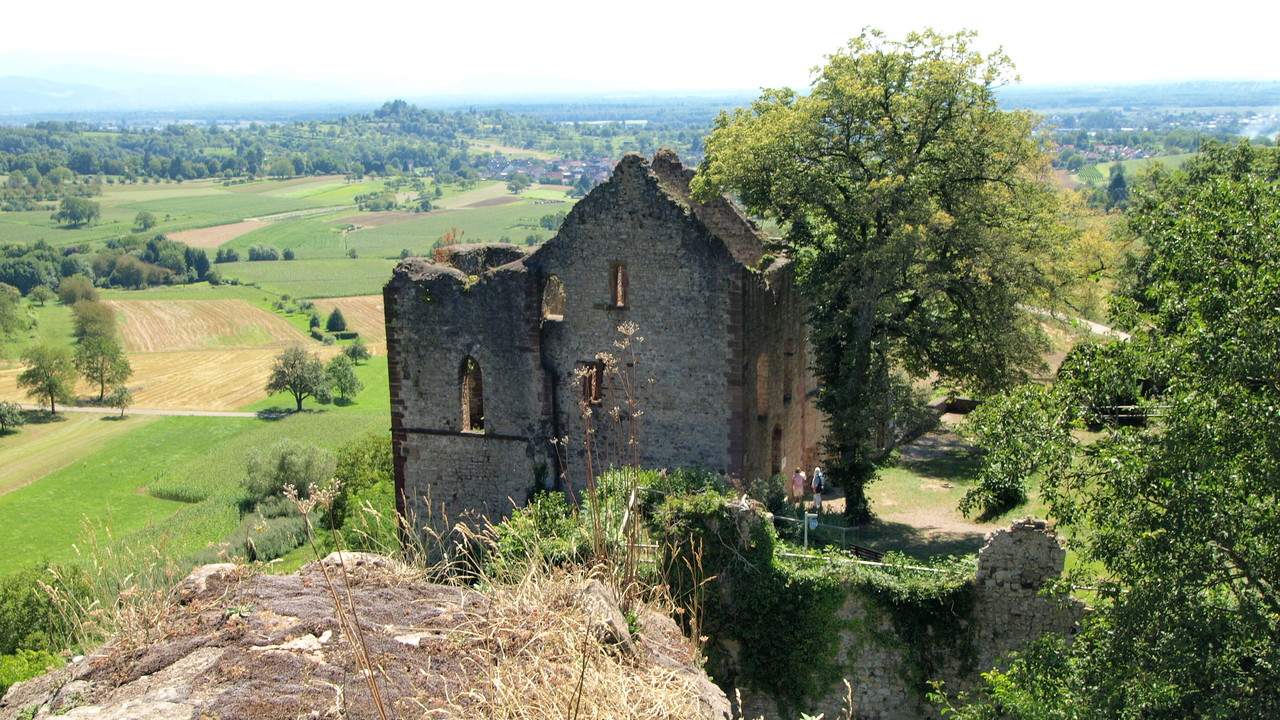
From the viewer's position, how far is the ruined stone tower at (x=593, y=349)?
65.8 feet

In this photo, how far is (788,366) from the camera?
22781mm

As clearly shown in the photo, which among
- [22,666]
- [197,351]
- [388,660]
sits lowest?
[197,351]

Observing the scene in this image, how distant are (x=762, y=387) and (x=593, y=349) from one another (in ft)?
11.2

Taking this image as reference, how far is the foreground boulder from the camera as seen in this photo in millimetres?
8141

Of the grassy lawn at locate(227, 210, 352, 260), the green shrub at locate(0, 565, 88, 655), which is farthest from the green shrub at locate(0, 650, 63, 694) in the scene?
the grassy lawn at locate(227, 210, 352, 260)

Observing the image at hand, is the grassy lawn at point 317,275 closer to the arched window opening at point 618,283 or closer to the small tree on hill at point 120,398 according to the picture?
the small tree on hill at point 120,398

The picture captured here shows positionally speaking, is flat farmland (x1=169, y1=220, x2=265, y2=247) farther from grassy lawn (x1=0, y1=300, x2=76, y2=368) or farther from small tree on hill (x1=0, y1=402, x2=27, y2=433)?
small tree on hill (x1=0, y1=402, x2=27, y2=433)

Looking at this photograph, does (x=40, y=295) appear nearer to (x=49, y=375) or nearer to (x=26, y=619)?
(x=49, y=375)

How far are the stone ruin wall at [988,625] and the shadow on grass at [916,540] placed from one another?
384 cm

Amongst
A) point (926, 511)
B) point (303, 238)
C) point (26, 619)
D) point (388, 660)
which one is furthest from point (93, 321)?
point (388, 660)

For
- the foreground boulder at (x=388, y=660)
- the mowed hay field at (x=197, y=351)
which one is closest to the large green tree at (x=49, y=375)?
the mowed hay field at (x=197, y=351)

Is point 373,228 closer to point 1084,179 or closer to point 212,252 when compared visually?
point 212,252

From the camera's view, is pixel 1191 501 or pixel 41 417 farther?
pixel 41 417

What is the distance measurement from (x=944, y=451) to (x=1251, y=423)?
55.6ft
